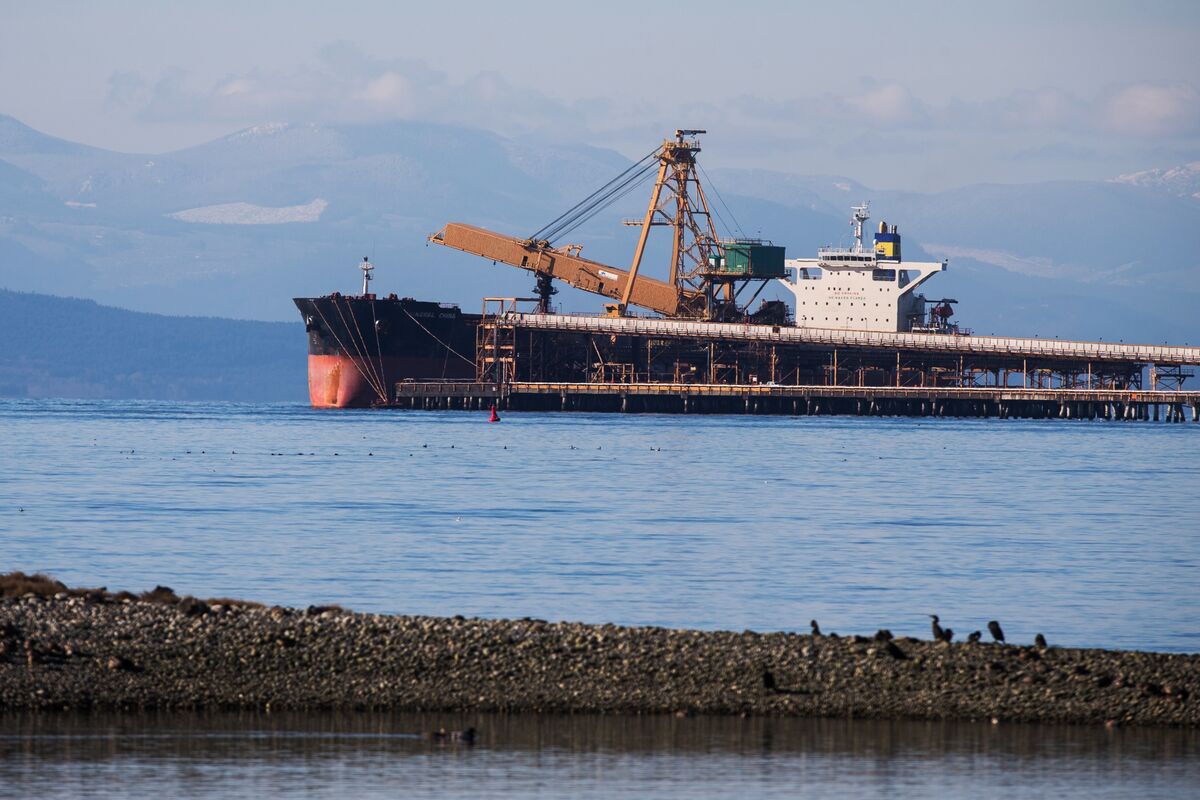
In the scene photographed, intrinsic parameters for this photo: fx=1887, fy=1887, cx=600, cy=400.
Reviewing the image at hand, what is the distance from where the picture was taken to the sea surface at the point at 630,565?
51.4ft

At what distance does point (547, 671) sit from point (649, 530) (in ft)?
57.5

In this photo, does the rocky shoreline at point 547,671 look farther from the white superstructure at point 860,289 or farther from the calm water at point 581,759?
the white superstructure at point 860,289

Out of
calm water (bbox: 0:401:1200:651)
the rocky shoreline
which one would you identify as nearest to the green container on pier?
calm water (bbox: 0:401:1200:651)

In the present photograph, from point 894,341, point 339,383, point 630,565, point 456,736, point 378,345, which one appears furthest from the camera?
point 339,383

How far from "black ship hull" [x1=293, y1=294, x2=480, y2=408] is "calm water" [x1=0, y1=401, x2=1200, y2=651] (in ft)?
117

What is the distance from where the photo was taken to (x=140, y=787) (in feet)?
48.8

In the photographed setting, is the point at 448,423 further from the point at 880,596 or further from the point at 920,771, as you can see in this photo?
the point at 920,771

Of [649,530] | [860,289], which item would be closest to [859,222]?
[860,289]

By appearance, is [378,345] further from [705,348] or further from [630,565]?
[630,565]

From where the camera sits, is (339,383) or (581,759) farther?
(339,383)

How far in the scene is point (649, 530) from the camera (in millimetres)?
35562

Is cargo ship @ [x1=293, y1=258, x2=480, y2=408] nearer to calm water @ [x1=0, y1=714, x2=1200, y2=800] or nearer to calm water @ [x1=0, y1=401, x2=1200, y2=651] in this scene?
calm water @ [x1=0, y1=401, x2=1200, y2=651]

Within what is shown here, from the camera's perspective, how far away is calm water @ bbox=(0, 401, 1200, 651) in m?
24.9

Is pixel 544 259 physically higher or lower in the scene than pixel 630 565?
higher
